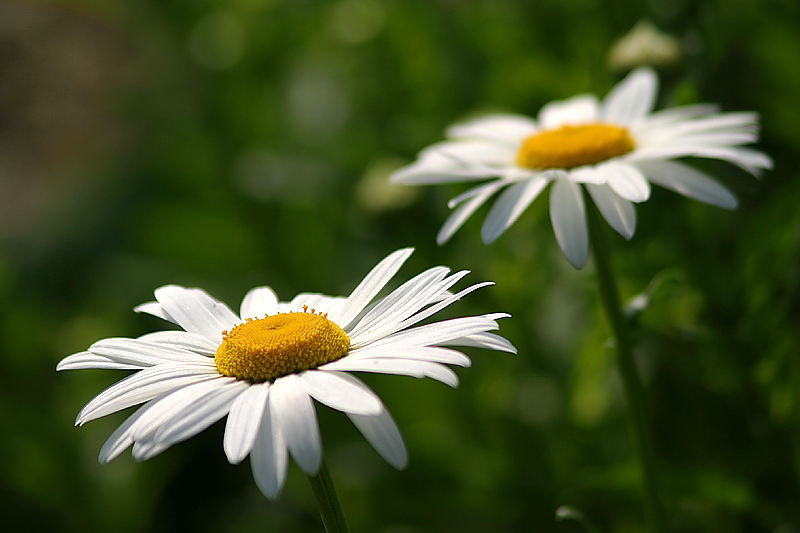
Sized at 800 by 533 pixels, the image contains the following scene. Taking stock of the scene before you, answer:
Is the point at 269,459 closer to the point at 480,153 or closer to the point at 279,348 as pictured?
the point at 279,348

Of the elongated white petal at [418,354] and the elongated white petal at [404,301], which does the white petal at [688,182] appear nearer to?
the elongated white petal at [404,301]

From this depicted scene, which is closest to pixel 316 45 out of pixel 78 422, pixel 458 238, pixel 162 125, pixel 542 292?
pixel 162 125

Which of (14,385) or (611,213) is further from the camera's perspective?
(14,385)

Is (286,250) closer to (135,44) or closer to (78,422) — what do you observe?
(78,422)

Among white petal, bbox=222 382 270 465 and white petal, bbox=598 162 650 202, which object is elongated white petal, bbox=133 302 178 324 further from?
white petal, bbox=598 162 650 202

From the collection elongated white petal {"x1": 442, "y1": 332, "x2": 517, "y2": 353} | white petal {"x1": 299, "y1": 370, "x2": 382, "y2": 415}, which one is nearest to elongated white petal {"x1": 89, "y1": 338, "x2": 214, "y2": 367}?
white petal {"x1": 299, "y1": 370, "x2": 382, "y2": 415}

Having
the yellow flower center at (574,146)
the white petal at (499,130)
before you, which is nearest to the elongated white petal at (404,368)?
the yellow flower center at (574,146)
